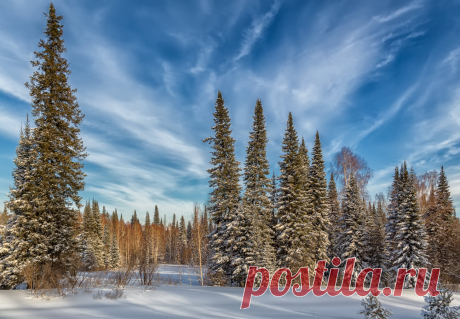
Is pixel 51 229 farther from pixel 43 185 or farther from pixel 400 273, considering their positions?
pixel 400 273

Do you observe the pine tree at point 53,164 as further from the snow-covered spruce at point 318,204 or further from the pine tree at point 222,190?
the snow-covered spruce at point 318,204

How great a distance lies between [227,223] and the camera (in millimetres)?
22828

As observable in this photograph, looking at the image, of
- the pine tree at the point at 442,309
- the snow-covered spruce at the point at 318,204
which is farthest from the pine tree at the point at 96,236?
the pine tree at the point at 442,309

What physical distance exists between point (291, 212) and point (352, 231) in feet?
→ 26.1

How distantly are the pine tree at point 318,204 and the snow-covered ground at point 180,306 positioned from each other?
13716mm

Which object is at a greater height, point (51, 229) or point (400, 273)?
point (51, 229)

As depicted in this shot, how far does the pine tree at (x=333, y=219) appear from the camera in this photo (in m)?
30.5

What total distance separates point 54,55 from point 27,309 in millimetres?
15304

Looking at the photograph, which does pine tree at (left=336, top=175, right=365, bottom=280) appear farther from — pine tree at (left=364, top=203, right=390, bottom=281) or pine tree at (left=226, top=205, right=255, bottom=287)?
pine tree at (left=226, top=205, right=255, bottom=287)

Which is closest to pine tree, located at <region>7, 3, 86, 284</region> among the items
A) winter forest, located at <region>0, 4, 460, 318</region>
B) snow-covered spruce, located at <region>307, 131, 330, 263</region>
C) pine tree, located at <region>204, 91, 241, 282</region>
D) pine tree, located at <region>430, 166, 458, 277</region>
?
winter forest, located at <region>0, 4, 460, 318</region>

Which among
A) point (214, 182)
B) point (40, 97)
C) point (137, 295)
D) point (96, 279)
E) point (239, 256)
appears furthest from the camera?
point (214, 182)

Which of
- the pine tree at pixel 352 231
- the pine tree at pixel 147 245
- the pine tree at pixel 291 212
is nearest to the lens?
the pine tree at pixel 147 245

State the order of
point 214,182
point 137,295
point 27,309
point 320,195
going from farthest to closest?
point 320,195 < point 214,182 < point 137,295 < point 27,309

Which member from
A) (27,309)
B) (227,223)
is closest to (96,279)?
(27,309)
